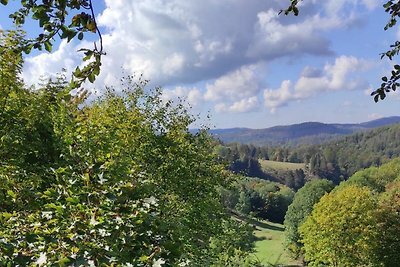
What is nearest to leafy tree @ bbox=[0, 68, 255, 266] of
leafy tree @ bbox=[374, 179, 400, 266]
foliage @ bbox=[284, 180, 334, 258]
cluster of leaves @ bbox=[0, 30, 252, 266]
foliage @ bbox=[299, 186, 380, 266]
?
cluster of leaves @ bbox=[0, 30, 252, 266]

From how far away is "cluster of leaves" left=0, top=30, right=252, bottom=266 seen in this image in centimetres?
422

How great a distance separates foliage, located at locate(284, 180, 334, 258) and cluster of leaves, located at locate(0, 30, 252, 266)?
160 feet

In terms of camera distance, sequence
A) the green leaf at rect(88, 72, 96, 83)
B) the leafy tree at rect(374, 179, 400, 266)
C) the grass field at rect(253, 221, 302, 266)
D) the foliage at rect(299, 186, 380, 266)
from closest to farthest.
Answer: the green leaf at rect(88, 72, 96, 83), the foliage at rect(299, 186, 380, 266), the leafy tree at rect(374, 179, 400, 266), the grass field at rect(253, 221, 302, 266)

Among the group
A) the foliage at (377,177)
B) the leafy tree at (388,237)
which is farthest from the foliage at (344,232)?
the foliage at (377,177)

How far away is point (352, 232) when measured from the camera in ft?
140

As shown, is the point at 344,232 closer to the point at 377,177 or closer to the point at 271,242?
the point at 271,242

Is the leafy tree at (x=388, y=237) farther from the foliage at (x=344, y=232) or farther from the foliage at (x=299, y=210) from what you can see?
the foliage at (x=299, y=210)

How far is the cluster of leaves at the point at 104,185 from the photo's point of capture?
13.8 feet

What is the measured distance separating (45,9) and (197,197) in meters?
20.8

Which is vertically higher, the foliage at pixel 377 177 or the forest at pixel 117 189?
the forest at pixel 117 189

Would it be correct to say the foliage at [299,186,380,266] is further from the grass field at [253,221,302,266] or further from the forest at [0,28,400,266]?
the grass field at [253,221,302,266]

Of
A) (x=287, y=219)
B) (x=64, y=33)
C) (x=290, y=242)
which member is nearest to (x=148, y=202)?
(x=64, y=33)

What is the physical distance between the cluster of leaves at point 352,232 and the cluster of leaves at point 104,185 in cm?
2122

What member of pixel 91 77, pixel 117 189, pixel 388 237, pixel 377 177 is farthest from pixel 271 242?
pixel 91 77
